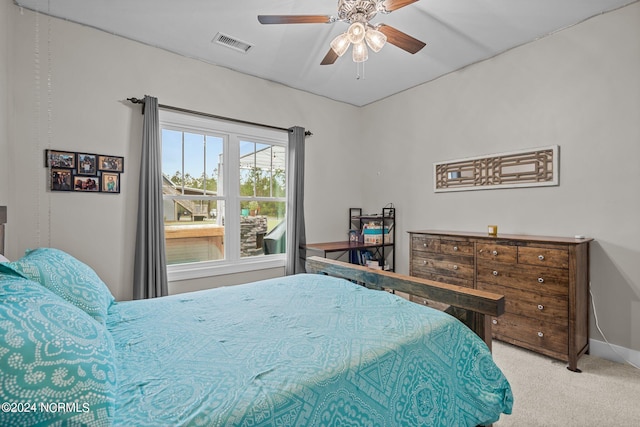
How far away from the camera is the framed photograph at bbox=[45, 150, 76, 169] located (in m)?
2.49

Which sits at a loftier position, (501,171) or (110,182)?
(501,171)

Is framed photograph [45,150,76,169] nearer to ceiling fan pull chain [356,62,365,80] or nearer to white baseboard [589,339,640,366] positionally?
ceiling fan pull chain [356,62,365,80]

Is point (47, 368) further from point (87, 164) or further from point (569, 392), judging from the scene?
point (569, 392)

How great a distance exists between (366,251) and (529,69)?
272 cm

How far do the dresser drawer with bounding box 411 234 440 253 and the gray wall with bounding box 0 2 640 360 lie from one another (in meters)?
0.49

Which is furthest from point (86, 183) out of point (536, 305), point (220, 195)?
point (536, 305)

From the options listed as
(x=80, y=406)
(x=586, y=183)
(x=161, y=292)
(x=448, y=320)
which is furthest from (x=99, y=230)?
(x=586, y=183)

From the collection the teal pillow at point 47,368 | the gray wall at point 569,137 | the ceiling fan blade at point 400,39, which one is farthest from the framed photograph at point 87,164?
the gray wall at point 569,137

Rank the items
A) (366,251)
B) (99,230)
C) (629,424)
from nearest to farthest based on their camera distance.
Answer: (629,424) < (99,230) < (366,251)

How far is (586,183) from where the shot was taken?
259 centimetres

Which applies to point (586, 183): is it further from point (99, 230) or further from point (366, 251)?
point (99, 230)

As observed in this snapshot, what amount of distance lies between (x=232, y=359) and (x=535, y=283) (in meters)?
2.46

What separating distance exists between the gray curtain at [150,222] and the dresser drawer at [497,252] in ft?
9.79

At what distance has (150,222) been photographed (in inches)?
112
